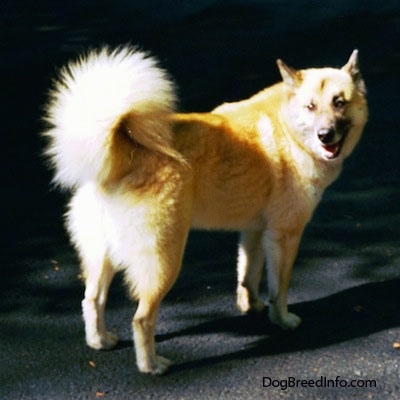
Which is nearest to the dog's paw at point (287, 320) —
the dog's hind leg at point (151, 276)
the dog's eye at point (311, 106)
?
the dog's hind leg at point (151, 276)

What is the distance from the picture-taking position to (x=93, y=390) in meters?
4.32

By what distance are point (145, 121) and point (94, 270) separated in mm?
889

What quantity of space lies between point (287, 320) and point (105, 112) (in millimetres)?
1664

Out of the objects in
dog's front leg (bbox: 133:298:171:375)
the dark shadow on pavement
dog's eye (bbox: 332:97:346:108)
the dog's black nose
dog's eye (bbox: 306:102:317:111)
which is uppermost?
dog's eye (bbox: 332:97:346:108)

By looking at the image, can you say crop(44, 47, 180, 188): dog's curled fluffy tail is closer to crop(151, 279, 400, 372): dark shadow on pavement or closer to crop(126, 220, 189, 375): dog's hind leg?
crop(126, 220, 189, 375): dog's hind leg

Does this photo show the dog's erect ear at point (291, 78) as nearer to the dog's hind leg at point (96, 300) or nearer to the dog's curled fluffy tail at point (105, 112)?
the dog's curled fluffy tail at point (105, 112)

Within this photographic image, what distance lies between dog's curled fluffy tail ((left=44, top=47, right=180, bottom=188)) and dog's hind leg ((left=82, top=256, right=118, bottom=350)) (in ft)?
1.70

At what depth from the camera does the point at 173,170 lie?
425 centimetres

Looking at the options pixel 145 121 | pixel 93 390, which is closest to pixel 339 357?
pixel 93 390

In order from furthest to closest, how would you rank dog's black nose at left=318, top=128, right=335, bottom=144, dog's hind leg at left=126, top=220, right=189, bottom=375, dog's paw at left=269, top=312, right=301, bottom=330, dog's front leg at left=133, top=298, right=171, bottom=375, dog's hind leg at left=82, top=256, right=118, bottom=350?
dog's paw at left=269, top=312, right=301, bottom=330 < dog's hind leg at left=82, top=256, right=118, bottom=350 < dog's black nose at left=318, top=128, right=335, bottom=144 < dog's front leg at left=133, top=298, right=171, bottom=375 < dog's hind leg at left=126, top=220, right=189, bottom=375

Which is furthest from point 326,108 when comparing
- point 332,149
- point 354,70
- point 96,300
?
point 96,300

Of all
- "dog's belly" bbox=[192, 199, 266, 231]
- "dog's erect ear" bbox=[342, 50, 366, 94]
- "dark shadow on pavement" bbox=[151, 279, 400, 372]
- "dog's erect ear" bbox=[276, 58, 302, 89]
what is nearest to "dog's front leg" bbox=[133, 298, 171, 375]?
"dark shadow on pavement" bbox=[151, 279, 400, 372]

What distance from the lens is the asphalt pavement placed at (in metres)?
4.41

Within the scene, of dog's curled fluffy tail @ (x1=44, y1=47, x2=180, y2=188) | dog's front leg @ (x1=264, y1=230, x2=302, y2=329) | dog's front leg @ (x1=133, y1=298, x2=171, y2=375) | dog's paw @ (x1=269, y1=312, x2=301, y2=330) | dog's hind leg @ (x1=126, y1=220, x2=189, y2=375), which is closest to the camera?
dog's curled fluffy tail @ (x1=44, y1=47, x2=180, y2=188)
